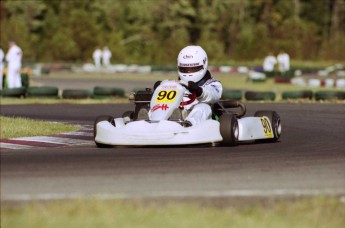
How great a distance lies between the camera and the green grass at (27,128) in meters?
13.2

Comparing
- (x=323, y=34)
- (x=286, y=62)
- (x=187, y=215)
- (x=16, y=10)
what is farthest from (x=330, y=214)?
(x=323, y=34)

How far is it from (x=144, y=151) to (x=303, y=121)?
6.40 metres

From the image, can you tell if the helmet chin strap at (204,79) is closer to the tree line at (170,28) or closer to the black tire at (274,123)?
the black tire at (274,123)

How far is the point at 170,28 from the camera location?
81.5 m

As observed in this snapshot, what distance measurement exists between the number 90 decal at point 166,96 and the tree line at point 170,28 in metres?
52.6

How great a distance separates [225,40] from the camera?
275ft

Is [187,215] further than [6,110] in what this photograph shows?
No

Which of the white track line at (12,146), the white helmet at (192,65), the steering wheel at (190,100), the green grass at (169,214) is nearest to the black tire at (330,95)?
the white helmet at (192,65)

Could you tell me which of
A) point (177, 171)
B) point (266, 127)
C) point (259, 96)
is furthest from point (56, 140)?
point (259, 96)

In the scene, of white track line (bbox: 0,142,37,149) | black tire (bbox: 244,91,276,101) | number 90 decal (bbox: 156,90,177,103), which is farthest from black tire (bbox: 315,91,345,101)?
white track line (bbox: 0,142,37,149)

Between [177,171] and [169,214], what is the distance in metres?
2.28

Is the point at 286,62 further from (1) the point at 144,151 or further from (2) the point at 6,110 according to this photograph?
(1) the point at 144,151

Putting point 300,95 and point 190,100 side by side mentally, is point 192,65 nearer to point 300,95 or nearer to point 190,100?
point 190,100

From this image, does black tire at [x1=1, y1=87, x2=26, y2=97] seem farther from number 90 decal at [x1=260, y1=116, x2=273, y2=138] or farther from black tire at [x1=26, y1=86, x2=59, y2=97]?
number 90 decal at [x1=260, y1=116, x2=273, y2=138]
